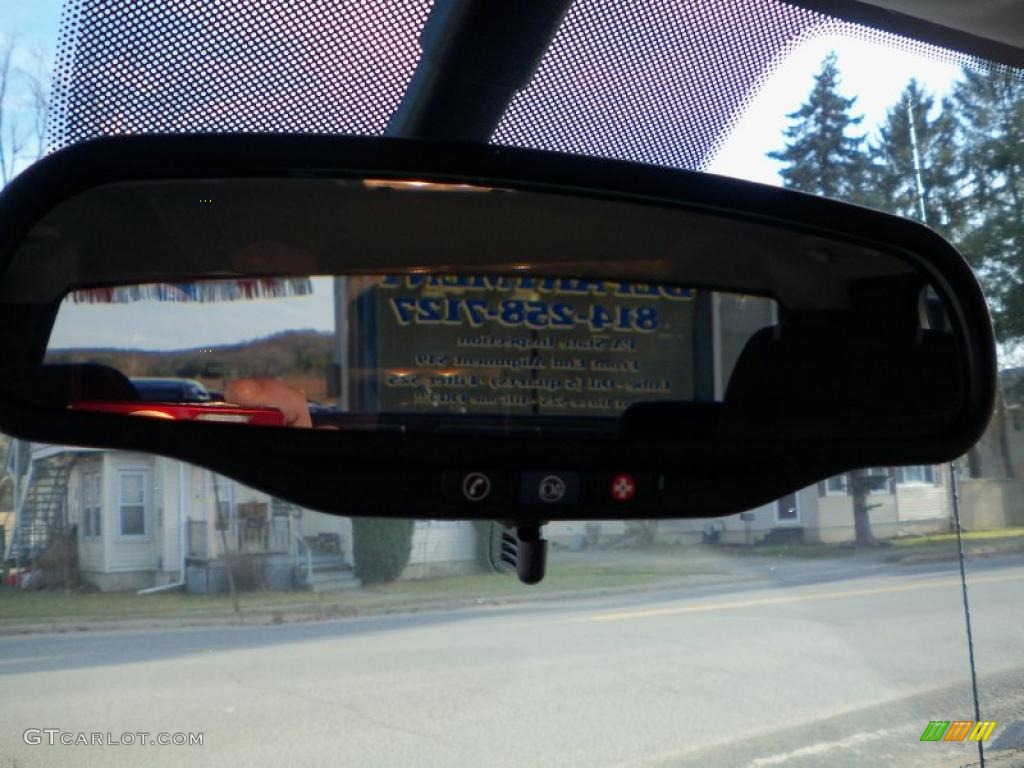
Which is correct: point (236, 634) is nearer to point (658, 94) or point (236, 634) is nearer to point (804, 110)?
point (658, 94)

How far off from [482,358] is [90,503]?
2196 millimetres

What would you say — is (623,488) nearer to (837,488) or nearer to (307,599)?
(307,599)

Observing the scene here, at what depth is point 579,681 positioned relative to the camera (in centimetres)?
454

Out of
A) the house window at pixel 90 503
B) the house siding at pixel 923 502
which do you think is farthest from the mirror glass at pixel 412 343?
the house siding at pixel 923 502

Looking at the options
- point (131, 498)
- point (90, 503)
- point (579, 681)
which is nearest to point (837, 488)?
point (579, 681)

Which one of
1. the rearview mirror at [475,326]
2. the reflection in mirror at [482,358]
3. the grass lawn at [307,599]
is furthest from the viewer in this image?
the grass lawn at [307,599]

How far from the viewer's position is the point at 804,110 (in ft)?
13.0

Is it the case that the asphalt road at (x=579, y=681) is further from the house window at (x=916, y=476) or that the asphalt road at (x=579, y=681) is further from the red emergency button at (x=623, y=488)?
the red emergency button at (x=623, y=488)

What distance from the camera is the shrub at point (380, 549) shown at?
4.36m

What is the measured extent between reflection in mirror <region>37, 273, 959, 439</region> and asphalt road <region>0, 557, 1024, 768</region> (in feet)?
6.72

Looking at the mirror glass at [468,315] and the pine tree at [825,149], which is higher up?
the pine tree at [825,149]

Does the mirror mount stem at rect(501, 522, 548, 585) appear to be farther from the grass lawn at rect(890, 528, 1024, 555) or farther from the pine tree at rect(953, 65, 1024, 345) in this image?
the grass lawn at rect(890, 528, 1024, 555)

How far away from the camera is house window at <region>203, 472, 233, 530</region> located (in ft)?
13.0

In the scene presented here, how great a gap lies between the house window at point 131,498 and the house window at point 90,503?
3.3 inches
